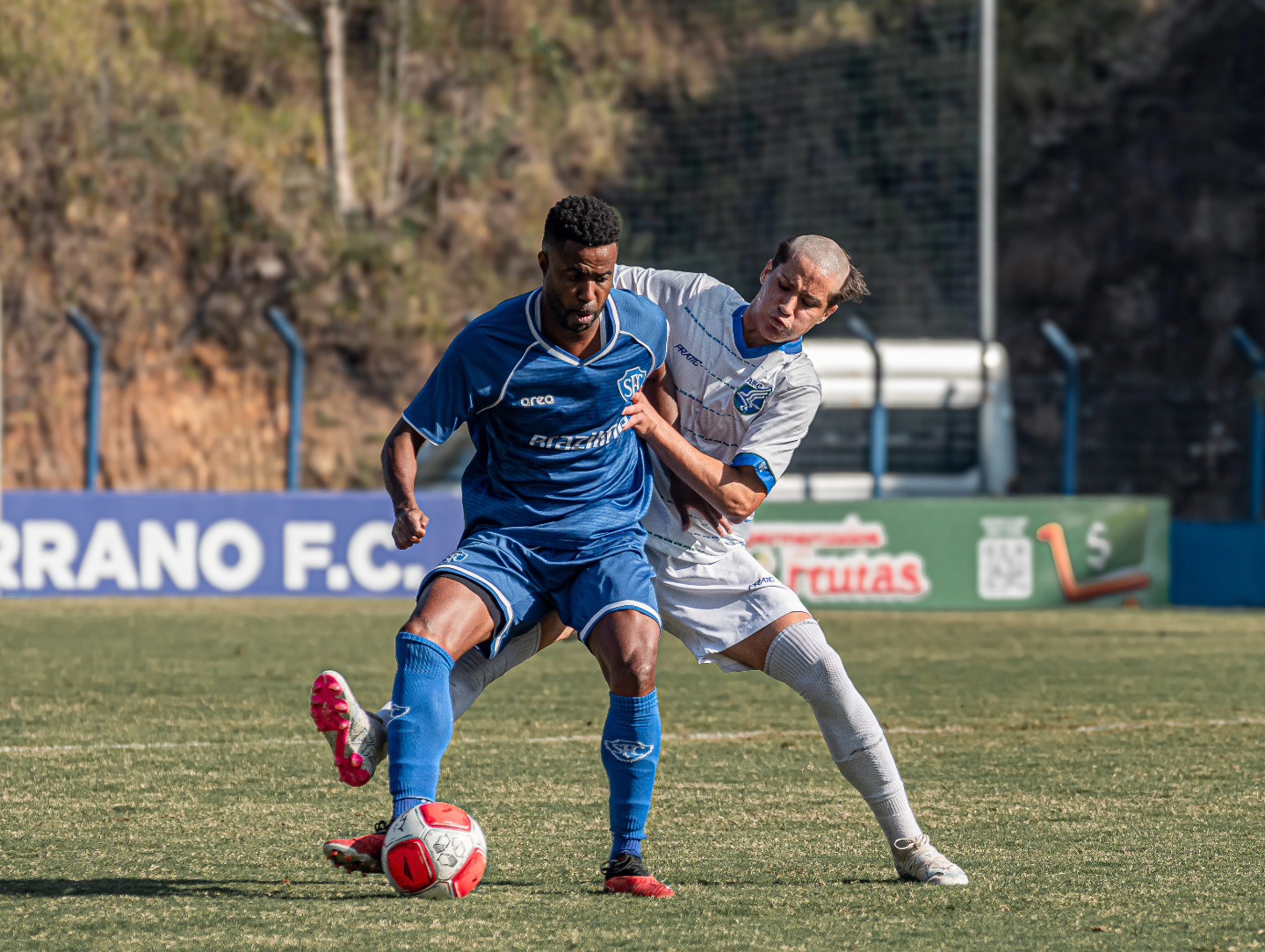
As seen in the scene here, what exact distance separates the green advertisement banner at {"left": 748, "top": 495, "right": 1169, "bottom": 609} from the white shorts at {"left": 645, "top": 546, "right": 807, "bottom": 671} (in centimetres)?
1044

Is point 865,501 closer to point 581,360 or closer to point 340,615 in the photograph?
point 340,615

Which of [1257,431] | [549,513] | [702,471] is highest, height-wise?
[702,471]

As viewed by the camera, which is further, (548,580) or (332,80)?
(332,80)

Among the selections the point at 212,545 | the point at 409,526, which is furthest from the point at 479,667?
the point at 212,545

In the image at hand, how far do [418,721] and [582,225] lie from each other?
1272mm

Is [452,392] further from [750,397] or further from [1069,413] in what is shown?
[1069,413]

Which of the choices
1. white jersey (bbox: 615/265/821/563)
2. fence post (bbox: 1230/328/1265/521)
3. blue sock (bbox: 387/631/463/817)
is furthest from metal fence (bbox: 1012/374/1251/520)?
blue sock (bbox: 387/631/463/817)

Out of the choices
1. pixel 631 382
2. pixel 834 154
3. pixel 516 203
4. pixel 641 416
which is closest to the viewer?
pixel 641 416

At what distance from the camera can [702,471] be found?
16.0 feet

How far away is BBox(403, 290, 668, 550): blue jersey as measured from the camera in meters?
4.69

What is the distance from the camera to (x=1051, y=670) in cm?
1107

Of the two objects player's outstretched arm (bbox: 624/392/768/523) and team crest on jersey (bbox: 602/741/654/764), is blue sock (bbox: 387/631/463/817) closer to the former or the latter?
team crest on jersey (bbox: 602/741/654/764)

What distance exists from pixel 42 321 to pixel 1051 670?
1916 cm

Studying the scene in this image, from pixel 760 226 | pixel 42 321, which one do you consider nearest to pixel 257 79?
pixel 42 321
